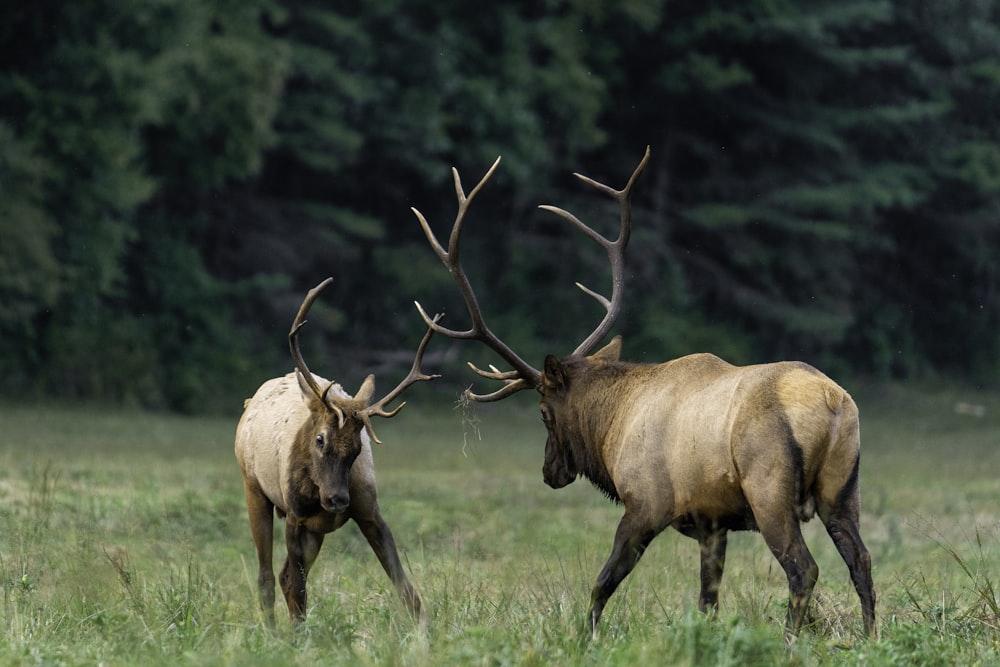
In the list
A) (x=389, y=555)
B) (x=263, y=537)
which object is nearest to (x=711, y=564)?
(x=389, y=555)

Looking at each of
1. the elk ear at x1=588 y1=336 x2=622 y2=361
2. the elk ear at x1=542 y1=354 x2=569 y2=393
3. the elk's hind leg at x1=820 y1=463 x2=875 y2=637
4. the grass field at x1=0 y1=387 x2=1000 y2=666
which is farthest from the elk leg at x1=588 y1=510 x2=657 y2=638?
the elk ear at x1=588 y1=336 x2=622 y2=361

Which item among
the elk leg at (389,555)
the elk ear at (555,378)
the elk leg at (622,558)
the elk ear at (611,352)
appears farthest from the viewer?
the elk ear at (611,352)

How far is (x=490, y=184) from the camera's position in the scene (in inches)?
1220

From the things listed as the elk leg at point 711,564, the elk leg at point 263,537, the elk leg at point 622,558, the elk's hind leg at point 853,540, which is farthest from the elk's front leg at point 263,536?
the elk's hind leg at point 853,540

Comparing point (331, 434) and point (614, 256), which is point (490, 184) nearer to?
point (614, 256)

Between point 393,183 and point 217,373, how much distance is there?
5.83 metres

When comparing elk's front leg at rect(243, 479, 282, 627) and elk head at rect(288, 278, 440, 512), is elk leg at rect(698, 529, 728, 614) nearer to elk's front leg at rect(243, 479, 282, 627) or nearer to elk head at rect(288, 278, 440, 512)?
elk head at rect(288, 278, 440, 512)

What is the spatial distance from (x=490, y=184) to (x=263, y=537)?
21853 mm

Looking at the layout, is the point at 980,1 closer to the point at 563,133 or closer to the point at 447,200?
the point at 563,133

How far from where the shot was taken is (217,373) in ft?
84.9

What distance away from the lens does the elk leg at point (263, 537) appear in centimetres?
931

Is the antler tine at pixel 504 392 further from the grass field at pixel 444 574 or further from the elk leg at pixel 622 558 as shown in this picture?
the elk leg at pixel 622 558

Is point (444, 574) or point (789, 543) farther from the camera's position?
point (444, 574)

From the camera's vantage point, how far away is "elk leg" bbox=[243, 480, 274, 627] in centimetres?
931
